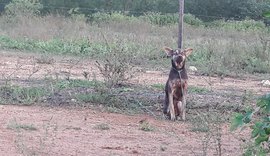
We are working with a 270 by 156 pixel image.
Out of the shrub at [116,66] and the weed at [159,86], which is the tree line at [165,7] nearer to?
the weed at [159,86]

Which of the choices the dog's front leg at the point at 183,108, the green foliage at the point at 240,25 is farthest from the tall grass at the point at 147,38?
the dog's front leg at the point at 183,108

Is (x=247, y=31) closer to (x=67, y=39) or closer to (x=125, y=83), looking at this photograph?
(x=67, y=39)

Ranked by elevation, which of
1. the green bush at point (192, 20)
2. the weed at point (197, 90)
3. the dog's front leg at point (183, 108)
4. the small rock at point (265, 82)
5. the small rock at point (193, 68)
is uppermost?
the dog's front leg at point (183, 108)

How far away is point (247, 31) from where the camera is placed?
25.0 m

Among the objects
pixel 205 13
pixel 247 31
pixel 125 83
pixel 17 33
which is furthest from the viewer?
pixel 205 13

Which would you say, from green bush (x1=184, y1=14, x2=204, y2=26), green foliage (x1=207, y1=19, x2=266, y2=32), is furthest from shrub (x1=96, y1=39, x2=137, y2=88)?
green bush (x1=184, y1=14, x2=204, y2=26)

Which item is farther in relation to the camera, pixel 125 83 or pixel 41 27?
pixel 41 27

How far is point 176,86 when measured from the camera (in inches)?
389

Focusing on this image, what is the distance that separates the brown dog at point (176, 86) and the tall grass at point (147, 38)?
2.21 m

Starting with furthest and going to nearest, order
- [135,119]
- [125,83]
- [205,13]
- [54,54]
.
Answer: [205,13] → [54,54] → [125,83] → [135,119]

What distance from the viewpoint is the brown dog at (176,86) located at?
383 inches

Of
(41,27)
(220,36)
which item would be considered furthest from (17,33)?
(220,36)

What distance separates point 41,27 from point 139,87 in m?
12.4

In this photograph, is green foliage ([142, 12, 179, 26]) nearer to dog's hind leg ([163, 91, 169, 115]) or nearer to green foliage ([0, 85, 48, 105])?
green foliage ([0, 85, 48, 105])
